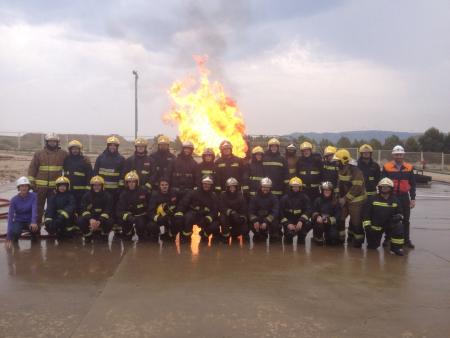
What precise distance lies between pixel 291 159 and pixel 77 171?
3.96 metres

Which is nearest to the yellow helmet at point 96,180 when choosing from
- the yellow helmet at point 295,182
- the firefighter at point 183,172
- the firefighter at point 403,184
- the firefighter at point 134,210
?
the firefighter at point 134,210

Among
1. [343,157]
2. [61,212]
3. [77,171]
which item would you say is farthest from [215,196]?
[61,212]

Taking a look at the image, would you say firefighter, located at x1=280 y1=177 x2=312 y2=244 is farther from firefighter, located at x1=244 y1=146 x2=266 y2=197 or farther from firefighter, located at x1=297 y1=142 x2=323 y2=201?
firefighter, located at x1=244 y1=146 x2=266 y2=197

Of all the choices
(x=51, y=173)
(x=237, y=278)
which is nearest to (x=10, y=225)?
(x=51, y=173)

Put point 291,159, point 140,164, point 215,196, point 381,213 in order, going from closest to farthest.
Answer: point 381,213
point 215,196
point 140,164
point 291,159

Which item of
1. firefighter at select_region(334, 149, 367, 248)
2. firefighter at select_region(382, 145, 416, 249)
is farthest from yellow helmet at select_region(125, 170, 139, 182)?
firefighter at select_region(382, 145, 416, 249)

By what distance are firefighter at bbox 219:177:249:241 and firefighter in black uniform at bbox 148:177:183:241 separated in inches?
30.1

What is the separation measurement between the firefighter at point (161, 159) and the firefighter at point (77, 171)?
1167mm

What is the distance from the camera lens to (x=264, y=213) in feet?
23.3

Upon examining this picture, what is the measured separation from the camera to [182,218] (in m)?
6.90

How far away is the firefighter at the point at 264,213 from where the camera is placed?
6922mm

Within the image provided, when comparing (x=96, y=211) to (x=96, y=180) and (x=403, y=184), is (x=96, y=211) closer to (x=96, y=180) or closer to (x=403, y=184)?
(x=96, y=180)

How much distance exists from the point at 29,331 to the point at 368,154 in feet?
19.0

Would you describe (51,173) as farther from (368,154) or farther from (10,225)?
(368,154)
